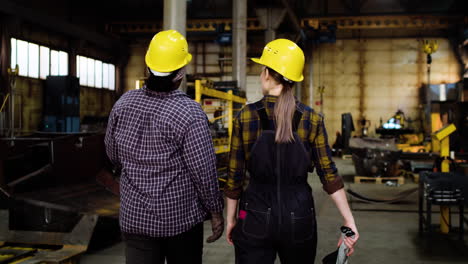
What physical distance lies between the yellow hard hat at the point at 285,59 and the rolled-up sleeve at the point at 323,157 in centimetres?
24

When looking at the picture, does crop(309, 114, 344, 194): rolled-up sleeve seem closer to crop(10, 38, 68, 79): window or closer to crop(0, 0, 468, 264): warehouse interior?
crop(0, 0, 468, 264): warehouse interior

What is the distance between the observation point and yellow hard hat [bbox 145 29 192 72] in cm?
216

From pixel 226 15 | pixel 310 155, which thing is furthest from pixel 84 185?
pixel 226 15

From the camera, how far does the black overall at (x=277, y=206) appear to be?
1988mm

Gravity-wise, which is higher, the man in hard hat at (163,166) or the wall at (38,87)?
the wall at (38,87)

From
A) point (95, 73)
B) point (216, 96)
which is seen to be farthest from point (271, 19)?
point (95, 73)

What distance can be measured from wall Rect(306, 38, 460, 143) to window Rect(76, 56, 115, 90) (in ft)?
36.3

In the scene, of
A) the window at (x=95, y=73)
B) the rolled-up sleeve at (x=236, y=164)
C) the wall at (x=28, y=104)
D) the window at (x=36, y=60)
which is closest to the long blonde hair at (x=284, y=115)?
the rolled-up sleeve at (x=236, y=164)

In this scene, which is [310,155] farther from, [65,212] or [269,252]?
[65,212]

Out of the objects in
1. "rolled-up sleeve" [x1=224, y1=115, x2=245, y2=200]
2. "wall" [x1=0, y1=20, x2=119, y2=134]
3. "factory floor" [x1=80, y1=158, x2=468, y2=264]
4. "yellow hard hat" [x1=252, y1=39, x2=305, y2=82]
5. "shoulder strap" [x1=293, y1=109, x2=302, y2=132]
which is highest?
"wall" [x1=0, y1=20, x2=119, y2=134]

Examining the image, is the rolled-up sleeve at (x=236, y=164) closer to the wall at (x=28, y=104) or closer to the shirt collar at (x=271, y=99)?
the shirt collar at (x=271, y=99)

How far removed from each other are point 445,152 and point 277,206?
445 cm

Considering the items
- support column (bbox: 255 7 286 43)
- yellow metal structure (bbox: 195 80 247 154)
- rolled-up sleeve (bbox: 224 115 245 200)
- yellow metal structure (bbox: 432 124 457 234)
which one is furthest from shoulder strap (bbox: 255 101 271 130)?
support column (bbox: 255 7 286 43)

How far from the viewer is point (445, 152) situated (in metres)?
5.65
